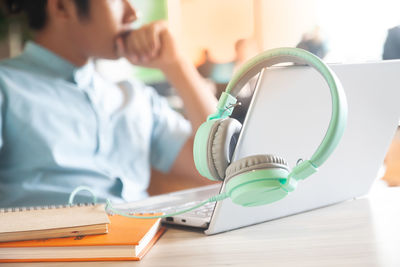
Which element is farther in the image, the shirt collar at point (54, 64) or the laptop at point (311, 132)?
the shirt collar at point (54, 64)

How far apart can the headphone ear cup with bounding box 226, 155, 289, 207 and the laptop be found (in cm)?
8

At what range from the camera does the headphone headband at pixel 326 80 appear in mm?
452

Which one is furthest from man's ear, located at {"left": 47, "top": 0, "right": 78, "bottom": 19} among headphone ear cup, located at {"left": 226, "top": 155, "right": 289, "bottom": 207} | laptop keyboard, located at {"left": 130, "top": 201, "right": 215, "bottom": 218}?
headphone ear cup, located at {"left": 226, "top": 155, "right": 289, "bottom": 207}

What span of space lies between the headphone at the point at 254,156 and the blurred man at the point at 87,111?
821mm

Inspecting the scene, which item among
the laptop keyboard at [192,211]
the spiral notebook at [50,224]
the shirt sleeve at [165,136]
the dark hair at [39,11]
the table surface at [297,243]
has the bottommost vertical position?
the shirt sleeve at [165,136]

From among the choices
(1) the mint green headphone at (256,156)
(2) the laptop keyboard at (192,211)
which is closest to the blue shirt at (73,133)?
(2) the laptop keyboard at (192,211)

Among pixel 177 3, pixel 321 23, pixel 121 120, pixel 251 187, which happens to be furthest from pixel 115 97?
pixel 251 187

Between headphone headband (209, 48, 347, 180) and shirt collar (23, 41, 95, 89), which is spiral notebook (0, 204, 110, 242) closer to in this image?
headphone headband (209, 48, 347, 180)

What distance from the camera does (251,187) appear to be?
0.47 m

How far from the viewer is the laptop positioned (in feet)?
1.90

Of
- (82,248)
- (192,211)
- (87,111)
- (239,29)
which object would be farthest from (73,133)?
(239,29)

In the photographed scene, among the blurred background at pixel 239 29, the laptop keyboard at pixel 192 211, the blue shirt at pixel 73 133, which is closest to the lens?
the laptop keyboard at pixel 192 211

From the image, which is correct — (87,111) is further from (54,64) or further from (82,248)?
(82,248)

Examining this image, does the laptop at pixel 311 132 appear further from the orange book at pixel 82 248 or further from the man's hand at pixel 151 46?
the man's hand at pixel 151 46
